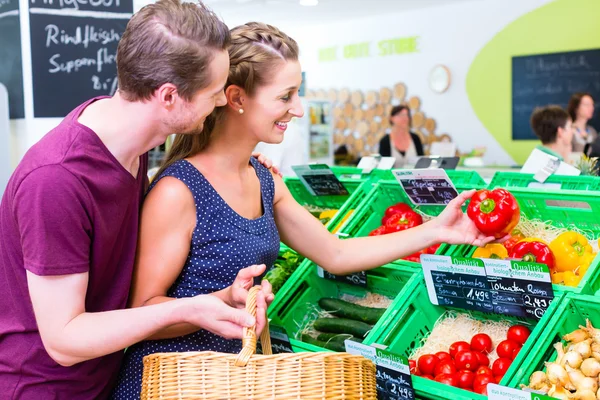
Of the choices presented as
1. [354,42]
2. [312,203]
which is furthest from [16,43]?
[354,42]

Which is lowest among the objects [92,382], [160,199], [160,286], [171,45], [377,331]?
[377,331]

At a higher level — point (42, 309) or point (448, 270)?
point (42, 309)

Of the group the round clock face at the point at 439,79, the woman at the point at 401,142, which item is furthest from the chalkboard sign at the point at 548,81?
the woman at the point at 401,142

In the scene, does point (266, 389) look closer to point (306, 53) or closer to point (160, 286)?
point (160, 286)

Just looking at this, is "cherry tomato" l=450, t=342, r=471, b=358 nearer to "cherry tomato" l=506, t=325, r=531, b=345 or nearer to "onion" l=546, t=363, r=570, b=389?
"cherry tomato" l=506, t=325, r=531, b=345

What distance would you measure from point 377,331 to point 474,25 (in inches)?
358

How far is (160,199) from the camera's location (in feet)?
6.08

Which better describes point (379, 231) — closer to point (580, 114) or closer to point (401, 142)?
point (580, 114)

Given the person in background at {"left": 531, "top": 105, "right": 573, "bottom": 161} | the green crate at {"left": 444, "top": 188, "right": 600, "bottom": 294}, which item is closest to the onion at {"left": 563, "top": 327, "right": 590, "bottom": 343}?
the green crate at {"left": 444, "top": 188, "right": 600, "bottom": 294}

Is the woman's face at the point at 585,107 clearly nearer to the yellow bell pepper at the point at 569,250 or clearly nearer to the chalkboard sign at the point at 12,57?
the yellow bell pepper at the point at 569,250

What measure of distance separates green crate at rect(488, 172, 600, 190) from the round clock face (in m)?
8.17

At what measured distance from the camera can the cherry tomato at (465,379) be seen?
7.68 feet

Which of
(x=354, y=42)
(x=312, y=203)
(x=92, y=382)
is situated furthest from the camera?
(x=354, y=42)

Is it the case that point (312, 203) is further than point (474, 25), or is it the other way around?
point (474, 25)
